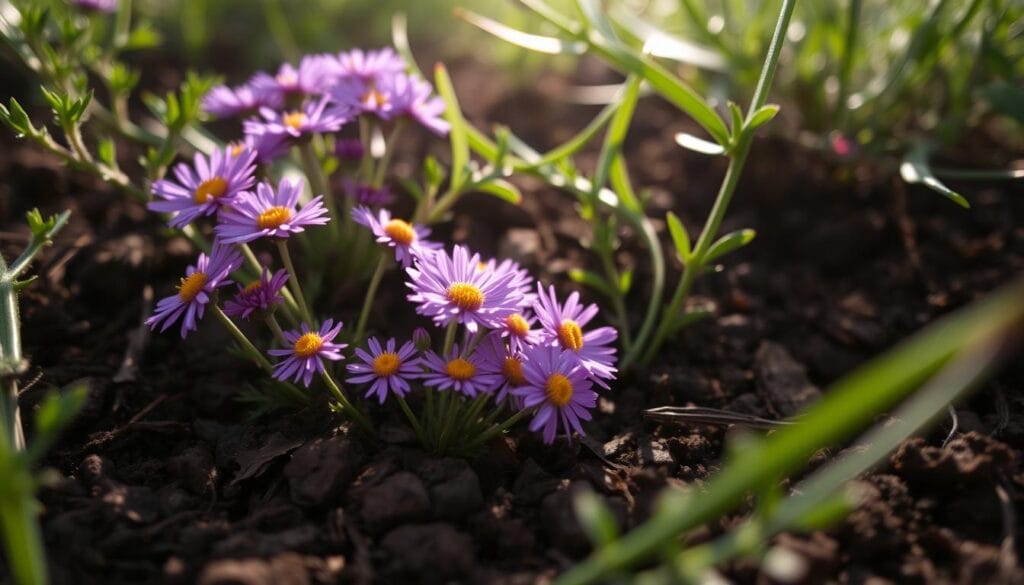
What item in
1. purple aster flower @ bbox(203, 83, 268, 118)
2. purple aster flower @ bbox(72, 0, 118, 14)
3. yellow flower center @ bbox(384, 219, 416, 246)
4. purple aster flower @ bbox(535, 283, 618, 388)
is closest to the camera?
purple aster flower @ bbox(535, 283, 618, 388)

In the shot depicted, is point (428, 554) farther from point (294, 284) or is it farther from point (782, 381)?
point (782, 381)

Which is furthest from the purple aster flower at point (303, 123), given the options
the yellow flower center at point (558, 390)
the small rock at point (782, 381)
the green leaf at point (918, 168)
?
the green leaf at point (918, 168)

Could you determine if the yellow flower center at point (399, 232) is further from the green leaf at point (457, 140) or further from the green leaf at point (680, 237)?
the green leaf at point (680, 237)

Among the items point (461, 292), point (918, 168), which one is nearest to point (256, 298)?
point (461, 292)

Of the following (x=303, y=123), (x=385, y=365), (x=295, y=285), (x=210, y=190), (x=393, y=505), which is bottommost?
(x=393, y=505)

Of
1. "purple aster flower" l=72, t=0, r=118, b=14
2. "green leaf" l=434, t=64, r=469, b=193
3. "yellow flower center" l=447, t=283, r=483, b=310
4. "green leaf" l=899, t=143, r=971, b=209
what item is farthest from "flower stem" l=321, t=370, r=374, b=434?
"purple aster flower" l=72, t=0, r=118, b=14

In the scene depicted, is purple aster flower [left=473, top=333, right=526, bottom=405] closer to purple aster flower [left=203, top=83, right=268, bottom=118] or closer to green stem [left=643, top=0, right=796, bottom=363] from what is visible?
green stem [left=643, top=0, right=796, bottom=363]
